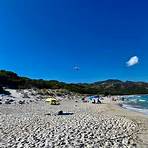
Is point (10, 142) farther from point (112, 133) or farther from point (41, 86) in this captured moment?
point (41, 86)

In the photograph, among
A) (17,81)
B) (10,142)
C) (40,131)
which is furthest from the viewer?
(17,81)

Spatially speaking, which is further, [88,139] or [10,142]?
[88,139]

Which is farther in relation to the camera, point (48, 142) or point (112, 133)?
point (112, 133)

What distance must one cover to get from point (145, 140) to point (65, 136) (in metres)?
3.94

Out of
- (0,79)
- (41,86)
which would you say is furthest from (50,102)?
(41,86)

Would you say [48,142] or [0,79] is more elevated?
[0,79]

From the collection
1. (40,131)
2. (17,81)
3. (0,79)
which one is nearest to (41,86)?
(17,81)

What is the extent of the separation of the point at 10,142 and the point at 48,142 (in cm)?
166

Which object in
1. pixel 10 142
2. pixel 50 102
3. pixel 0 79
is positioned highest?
pixel 0 79

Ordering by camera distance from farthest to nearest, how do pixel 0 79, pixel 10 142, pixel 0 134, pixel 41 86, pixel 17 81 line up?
pixel 41 86 → pixel 17 81 → pixel 0 79 → pixel 0 134 → pixel 10 142

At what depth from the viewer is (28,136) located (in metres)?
14.6

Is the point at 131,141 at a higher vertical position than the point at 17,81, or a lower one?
lower

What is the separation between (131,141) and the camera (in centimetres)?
1397

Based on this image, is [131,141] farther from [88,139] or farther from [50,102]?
[50,102]
